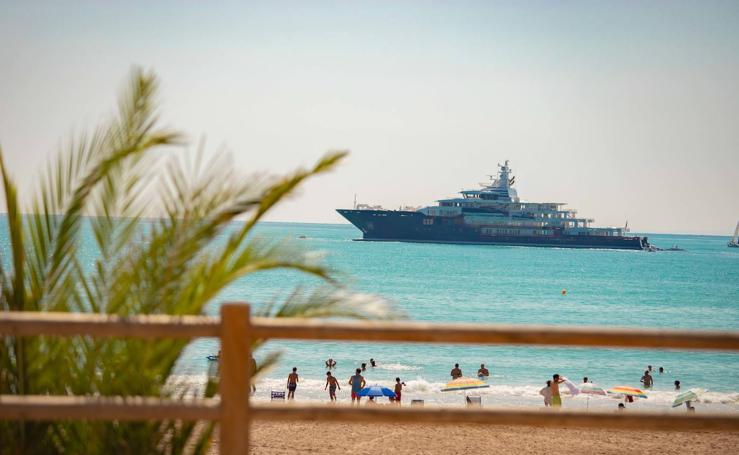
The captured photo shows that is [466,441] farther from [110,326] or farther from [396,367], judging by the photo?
[396,367]

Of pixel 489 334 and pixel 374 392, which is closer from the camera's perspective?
pixel 489 334

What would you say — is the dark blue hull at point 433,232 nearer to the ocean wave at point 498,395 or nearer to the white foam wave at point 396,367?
the white foam wave at point 396,367

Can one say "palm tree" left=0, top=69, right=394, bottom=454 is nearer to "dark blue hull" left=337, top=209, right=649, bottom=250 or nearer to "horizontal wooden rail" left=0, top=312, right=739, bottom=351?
"horizontal wooden rail" left=0, top=312, right=739, bottom=351

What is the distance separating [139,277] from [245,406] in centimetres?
70

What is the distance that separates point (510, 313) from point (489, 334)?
45101 millimetres

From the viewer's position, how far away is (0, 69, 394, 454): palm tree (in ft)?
8.66

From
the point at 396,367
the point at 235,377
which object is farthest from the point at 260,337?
the point at 396,367

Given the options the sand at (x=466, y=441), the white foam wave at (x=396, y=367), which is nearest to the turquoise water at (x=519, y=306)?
the white foam wave at (x=396, y=367)

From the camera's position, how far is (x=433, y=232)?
95.9m

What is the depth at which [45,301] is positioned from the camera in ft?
A: 9.34

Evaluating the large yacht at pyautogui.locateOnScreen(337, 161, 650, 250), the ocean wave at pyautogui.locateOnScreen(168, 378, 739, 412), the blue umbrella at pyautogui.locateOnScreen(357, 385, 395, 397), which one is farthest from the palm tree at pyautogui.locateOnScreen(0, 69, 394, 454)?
the large yacht at pyautogui.locateOnScreen(337, 161, 650, 250)

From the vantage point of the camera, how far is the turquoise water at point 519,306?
2544 centimetres

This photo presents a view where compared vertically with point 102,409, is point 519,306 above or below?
below

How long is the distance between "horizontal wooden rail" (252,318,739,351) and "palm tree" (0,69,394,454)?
7.8 inches
